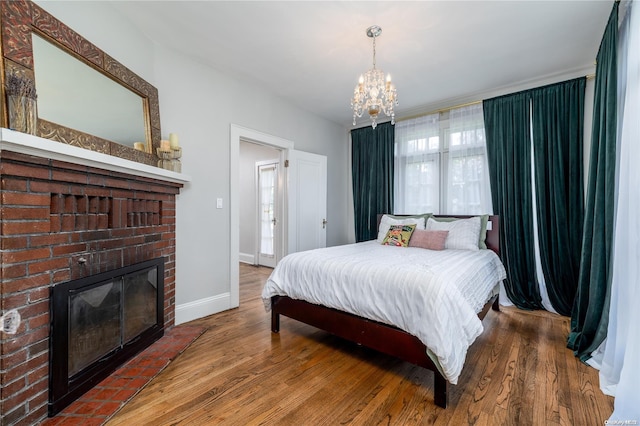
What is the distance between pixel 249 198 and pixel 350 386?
4.63 m

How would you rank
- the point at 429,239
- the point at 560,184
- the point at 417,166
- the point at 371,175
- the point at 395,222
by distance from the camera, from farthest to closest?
1. the point at 371,175
2. the point at 417,166
3. the point at 395,222
4. the point at 429,239
5. the point at 560,184

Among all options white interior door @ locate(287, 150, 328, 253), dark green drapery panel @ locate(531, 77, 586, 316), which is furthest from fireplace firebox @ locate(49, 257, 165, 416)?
dark green drapery panel @ locate(531, 77, 586, 316)

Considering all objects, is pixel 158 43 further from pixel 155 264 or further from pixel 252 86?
pixel 155 264

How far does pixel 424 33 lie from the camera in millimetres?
2365

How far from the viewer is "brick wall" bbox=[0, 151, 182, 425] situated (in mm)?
1260

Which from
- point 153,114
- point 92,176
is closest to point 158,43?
point 153,114

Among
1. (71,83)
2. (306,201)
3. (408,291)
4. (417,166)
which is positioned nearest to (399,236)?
(417,166)

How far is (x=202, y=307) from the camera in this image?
2863 mm

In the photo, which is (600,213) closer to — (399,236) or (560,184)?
(560,184)

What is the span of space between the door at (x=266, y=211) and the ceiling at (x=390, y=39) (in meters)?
2.19

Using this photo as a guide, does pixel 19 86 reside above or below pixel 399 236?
above

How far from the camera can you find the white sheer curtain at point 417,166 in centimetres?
395

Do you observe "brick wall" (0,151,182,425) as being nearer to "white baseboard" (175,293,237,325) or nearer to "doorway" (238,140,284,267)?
"white baseboard" (175,293,237,325)

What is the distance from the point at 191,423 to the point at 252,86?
A: 10.8ft
